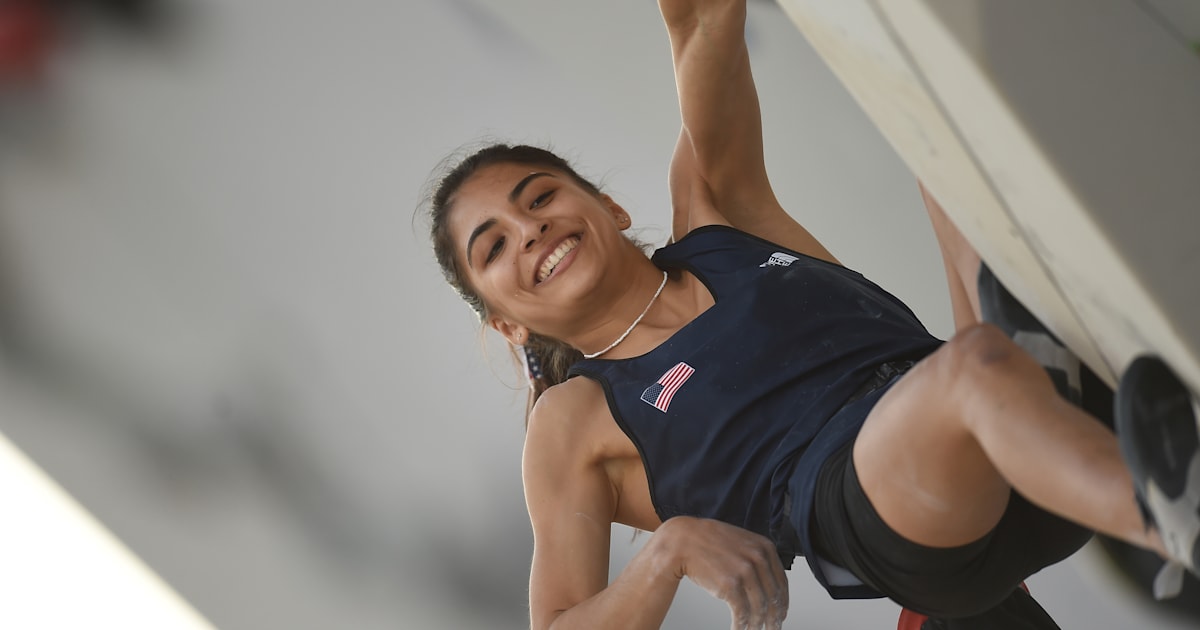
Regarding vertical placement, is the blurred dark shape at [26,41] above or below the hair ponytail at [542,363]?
above

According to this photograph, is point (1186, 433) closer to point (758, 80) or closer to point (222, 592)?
point (758, 80)

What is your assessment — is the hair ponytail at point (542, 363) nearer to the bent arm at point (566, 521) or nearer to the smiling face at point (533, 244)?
the smiling face at point (533, 244)

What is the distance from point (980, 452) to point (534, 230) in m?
0.66

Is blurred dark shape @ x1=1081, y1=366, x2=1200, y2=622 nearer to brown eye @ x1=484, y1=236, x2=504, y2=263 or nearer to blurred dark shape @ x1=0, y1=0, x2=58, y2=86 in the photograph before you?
brown eye @ x1=484, y1=236, x2=504, y2=263

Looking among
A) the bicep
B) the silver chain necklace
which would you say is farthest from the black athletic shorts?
the silver chain necklace

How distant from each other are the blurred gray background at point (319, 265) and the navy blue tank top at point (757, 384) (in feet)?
3.47

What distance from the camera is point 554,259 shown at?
4.50 feet

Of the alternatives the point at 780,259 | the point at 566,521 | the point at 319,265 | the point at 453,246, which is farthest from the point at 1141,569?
the point at 319,265

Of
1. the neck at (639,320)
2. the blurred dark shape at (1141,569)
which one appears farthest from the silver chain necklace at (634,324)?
the blurred dark shape at (1141,569)

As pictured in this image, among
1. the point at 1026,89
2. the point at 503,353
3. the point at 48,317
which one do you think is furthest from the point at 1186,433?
the point at 48,317

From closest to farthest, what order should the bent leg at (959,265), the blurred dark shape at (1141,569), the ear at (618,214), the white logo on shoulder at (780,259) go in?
1. the bent leg at (959,265)
2. the white logo on shoulder at (780,259)
3. the ear at (618,214)
4. the blurred dark shape at (1141,569)

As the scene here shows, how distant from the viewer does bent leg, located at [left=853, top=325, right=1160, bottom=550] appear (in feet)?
2.35

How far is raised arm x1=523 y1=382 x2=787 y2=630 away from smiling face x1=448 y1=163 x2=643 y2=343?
0.12 metres

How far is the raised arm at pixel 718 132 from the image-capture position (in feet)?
4.63
